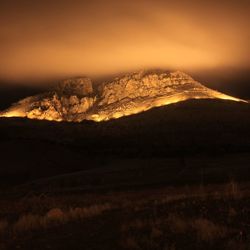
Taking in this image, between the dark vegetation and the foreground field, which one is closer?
the foreground field

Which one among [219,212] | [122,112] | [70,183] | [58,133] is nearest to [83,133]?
[58,133]

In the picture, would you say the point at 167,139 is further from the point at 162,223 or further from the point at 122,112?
the point at 162,223

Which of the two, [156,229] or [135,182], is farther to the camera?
[135,182]

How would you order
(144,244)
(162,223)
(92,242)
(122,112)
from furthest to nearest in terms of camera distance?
(122,112)
(162,223)
(92,242)
(144,244)

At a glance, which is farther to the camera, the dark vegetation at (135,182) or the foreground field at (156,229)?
the dark vegetation at (135,182)

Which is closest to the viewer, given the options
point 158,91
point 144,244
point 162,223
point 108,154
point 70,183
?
point 144,244

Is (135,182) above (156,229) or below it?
below

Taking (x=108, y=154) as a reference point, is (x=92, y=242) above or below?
above

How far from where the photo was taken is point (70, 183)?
46062 millimetres

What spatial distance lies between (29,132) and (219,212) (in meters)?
96.8

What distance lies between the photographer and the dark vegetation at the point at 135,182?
11.2 m

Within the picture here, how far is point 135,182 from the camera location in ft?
142

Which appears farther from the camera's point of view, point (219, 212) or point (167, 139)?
point (167, 139)

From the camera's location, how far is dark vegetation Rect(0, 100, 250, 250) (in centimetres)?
1120
